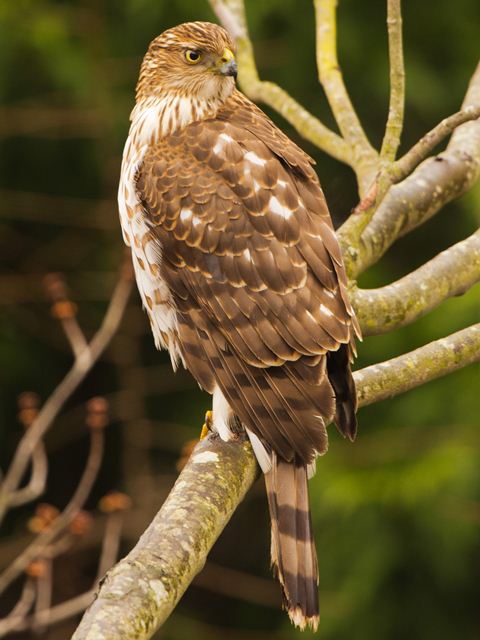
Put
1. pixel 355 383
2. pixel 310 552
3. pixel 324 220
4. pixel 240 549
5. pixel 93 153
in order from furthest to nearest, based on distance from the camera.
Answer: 1. pixel 240 549
2. pixel 93 153
3. pixel 324 220
4. pixel 355 383
5. pixel 310 552

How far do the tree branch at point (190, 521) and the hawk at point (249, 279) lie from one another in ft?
0.39

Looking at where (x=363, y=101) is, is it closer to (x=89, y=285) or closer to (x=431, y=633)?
(x=89, y=285)

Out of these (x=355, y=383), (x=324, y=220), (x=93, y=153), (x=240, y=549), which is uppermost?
(x=324, y=220)

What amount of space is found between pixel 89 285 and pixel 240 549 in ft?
6.82

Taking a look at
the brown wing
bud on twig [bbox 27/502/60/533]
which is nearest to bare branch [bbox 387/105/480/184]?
the brown wing

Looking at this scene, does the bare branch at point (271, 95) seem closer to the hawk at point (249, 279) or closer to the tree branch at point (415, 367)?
the hawk at point (249, 279)

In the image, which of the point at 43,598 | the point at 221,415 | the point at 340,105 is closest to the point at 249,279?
the point at 221,415

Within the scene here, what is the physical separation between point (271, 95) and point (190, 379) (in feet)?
11.0

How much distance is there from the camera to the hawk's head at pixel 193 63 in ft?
13.5

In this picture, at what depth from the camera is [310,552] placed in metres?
3.28

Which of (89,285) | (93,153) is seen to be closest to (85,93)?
(93,153)

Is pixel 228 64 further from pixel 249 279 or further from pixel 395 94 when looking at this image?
pixel 249 279

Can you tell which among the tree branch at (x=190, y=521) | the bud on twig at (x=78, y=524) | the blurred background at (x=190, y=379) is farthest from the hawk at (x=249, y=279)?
the blurred background at (x=190, y=379)

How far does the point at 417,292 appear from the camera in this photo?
12.6 ft
